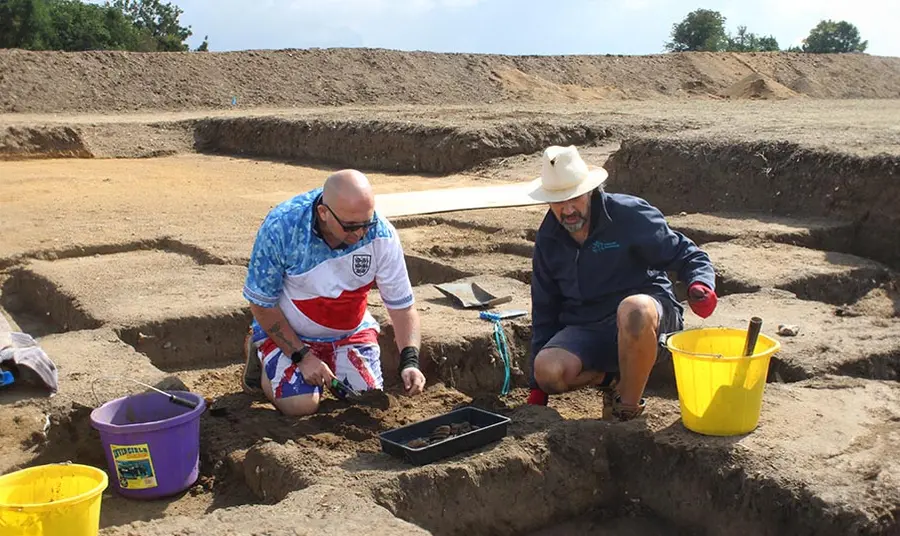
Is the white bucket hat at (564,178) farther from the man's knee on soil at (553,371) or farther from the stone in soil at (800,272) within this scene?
the stone in soil at (800,272)

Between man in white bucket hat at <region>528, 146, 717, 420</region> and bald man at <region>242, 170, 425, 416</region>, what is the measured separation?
0.62 m

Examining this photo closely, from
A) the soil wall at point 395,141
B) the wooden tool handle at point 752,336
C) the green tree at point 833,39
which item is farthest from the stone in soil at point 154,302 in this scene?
the green tree at point 833,39

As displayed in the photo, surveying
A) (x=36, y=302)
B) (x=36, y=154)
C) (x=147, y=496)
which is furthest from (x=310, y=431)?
(x=36, y=154)

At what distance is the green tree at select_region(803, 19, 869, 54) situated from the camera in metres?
62.4

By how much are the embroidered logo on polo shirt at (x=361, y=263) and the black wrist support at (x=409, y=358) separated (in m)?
0.39

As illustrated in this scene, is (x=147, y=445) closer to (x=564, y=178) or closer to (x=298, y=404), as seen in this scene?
(x=298, y=404)

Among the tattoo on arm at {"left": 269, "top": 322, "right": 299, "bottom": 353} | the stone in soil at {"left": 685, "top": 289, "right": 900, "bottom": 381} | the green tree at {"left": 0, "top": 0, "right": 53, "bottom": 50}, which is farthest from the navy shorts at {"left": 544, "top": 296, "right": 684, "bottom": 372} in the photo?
the green tree at {"left": 0, "top": 0, "right": 53, "bottom": 50}

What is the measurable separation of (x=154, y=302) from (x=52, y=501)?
3042 mm

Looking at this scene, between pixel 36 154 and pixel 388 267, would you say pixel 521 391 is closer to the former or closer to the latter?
pixel 388 267

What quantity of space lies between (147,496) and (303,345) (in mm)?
920

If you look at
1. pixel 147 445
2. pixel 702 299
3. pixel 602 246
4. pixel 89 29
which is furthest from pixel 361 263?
pixel 89 29

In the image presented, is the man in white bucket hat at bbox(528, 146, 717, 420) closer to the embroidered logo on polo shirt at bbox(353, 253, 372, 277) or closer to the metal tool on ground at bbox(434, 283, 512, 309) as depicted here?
the embroidered logo on polo shirt at bbox(353, 253, 372, 277)

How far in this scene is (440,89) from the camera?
27219mm

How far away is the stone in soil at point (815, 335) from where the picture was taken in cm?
490
